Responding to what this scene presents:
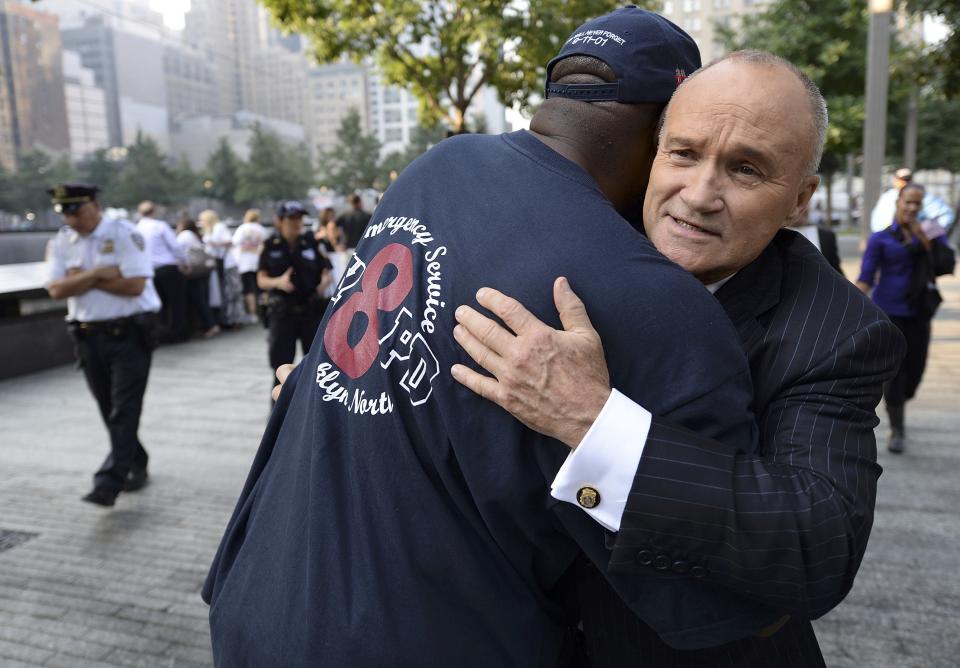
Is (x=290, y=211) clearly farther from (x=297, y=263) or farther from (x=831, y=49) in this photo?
(x=831, y=49)

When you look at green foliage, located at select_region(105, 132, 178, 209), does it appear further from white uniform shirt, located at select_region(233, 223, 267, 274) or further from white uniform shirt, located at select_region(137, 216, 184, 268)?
white uniform shirt, located at select_region(137, 216, 184, 268)

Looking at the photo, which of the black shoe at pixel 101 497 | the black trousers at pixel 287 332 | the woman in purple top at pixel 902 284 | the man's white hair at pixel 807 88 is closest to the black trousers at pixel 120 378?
the black shoe at pixel 101 497

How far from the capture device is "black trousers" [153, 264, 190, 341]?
40.6 feet

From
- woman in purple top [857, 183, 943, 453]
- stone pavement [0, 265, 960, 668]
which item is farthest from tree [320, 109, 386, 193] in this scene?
woman in purple top [857, 183, 943, 453]

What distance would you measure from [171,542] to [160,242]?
826cm

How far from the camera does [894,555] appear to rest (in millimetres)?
4566

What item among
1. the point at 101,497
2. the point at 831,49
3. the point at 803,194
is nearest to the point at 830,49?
the point at 831,49

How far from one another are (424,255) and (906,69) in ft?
38.9

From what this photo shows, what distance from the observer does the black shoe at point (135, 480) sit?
6.07 metres

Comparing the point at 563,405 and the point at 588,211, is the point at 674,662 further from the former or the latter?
the point at 588,211

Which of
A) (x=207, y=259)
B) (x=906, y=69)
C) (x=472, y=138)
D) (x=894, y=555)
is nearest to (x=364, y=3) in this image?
(x=207, y=259)

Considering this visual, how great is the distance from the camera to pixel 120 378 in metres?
5.80

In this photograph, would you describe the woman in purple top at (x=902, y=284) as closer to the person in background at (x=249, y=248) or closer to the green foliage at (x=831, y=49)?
the person in background at (x=249, y=248)

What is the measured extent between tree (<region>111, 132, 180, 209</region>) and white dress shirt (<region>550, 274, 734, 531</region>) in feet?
257
